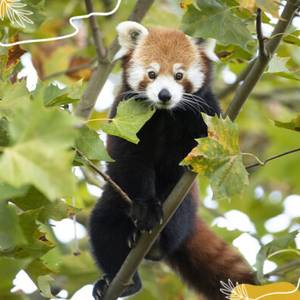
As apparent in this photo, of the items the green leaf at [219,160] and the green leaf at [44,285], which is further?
the green leaf at [44,285]

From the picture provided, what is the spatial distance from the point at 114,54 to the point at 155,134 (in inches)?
22.3

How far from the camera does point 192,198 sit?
164 inches

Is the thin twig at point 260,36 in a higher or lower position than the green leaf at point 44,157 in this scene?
lower

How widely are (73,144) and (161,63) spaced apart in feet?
6.15

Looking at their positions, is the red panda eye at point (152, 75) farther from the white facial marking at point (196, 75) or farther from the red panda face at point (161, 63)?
the white facial marking at point (196, 75)

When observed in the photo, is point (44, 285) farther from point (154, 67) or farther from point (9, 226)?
point (154, 67)

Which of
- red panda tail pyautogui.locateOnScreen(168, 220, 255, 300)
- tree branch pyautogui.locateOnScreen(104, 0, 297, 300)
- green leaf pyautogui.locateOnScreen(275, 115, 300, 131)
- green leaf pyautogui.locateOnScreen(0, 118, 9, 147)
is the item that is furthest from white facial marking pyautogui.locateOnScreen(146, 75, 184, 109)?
green leaf pyautogui.locateOnScreen(0, 118, 9, 147)

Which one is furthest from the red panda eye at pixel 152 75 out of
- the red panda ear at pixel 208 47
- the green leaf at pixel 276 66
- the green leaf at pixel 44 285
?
the green leaf at pixel 44 285

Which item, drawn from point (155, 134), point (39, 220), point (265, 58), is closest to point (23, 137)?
point (39, 220)

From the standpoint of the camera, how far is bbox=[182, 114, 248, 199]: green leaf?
267 centimetres

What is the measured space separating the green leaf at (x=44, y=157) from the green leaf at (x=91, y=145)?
2.85 feet

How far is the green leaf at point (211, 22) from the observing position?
301 centimetres

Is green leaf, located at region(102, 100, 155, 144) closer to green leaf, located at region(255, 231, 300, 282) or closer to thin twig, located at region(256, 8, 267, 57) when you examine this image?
thin twig, located at region(256, 8, 267, 57)

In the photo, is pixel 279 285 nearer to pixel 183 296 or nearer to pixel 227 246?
pixel 227 246
